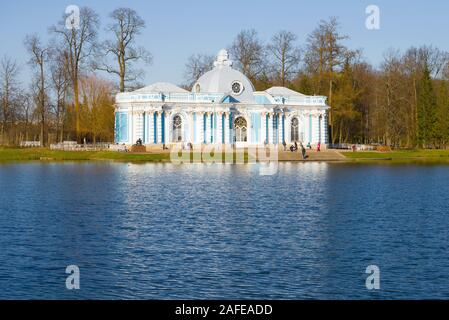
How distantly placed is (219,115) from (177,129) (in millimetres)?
3982

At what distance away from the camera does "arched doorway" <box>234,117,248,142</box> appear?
234ft

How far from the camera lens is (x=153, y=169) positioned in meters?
50.8

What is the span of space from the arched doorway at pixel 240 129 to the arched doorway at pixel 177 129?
5.13 metres

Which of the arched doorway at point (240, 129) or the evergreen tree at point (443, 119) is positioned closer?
the arched doorway at point (240, 129)

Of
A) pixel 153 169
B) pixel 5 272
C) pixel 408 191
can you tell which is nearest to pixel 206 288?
pixel 5 272

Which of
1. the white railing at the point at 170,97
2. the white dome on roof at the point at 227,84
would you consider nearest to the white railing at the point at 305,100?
the white dome on roof at the point at 227,84

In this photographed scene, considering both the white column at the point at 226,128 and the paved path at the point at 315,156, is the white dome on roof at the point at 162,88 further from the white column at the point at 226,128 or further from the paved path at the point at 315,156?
the paved path at the point at 315,156

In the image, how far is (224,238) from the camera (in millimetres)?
21859

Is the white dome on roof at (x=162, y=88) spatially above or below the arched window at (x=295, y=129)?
above

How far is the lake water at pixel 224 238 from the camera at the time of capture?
16281 millimetres

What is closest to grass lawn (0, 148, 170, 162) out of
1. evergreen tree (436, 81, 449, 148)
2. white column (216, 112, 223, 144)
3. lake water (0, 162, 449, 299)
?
white column (216, 112, 223, 144)

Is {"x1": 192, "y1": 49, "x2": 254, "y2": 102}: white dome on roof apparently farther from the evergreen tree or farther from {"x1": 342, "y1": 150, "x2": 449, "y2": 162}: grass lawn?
the evergreen tree

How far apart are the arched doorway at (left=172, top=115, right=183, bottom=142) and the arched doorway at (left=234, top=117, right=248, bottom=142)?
5.13 metres
